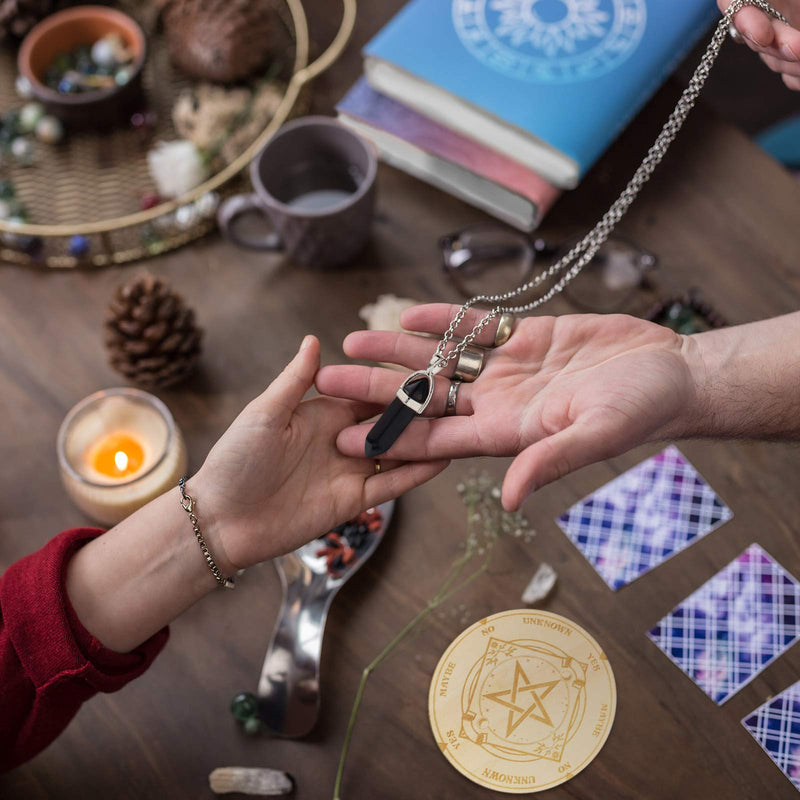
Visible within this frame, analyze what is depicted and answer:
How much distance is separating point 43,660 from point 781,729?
812mm

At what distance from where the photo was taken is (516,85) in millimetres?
1244

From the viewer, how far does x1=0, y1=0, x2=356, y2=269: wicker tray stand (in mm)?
1282

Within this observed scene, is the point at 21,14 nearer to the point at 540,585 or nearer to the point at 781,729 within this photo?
the point at 540,585

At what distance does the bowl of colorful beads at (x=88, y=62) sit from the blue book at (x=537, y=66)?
387 millimetres

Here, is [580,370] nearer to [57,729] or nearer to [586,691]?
[586,691]

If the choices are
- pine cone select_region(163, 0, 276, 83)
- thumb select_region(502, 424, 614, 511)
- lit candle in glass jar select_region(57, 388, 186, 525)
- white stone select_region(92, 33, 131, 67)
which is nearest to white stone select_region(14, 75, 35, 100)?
white stone select_region(92, 33, 131, 67)

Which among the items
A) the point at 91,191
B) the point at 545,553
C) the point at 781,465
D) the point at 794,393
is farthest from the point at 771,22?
the point at 91,191

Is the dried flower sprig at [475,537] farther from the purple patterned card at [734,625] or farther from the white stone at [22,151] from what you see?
the white stone at [22,151]

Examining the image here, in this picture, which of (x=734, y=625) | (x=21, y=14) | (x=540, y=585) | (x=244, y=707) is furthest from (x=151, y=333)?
(x=734, y=625)

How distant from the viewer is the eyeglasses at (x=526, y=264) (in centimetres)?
125

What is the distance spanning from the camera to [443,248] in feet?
4.19

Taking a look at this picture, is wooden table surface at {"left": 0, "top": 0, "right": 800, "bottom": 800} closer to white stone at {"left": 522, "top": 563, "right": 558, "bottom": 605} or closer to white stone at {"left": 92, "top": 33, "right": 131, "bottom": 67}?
white stone at {"left": 522, "top": 563, "right": 558, "bottom": 605}

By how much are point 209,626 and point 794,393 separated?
763 mm

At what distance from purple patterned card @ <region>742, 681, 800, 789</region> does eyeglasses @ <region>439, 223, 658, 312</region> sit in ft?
1.83
